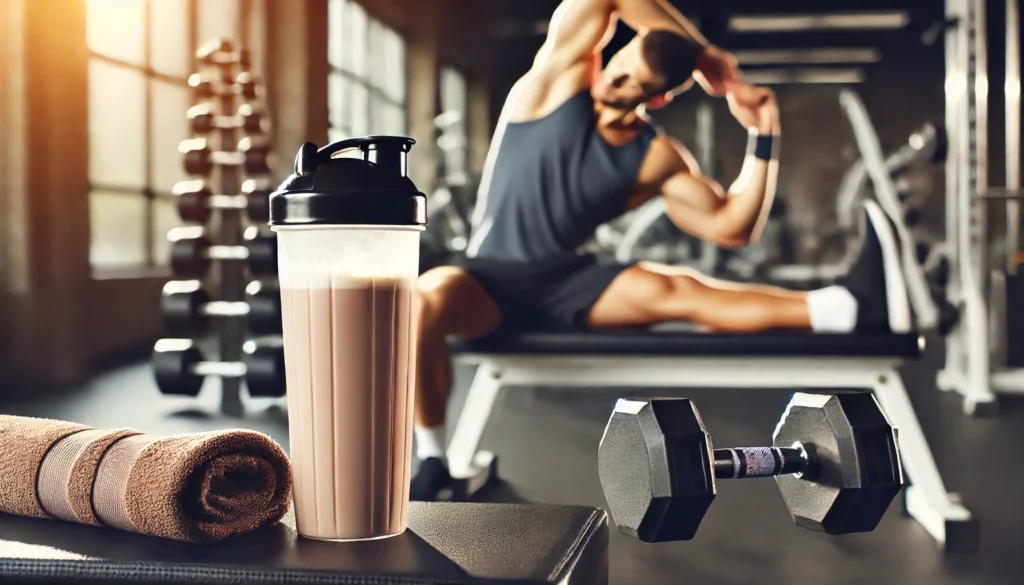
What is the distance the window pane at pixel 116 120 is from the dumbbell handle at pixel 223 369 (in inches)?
19.9

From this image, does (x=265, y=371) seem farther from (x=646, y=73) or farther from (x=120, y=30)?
(x=646, y=73)

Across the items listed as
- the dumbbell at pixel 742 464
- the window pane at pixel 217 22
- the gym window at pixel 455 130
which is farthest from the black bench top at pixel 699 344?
the dumbbell at pixel 742 464

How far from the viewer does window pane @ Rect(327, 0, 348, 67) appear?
6.77 feet

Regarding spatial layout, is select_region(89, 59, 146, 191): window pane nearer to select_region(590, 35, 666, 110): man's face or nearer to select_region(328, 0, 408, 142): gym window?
select_region(328, 0, 408, 142): gym window

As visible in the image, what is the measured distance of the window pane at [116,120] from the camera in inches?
95.5

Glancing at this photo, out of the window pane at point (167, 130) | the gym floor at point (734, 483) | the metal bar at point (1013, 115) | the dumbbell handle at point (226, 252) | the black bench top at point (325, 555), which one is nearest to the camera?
the black bench top at point (325, 555)

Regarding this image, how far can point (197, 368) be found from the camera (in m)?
2.30

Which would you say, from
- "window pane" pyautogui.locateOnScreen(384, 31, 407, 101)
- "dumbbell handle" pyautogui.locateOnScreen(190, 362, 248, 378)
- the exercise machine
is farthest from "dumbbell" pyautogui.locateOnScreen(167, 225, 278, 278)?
the exercise machine

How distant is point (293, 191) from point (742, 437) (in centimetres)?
154

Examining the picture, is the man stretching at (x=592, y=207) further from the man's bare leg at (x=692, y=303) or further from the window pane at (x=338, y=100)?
the window pane at (x=338, y=100)

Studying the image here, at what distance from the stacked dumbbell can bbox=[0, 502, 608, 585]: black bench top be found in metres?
1.48

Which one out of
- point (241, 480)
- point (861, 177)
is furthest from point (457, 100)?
point (241, 480)

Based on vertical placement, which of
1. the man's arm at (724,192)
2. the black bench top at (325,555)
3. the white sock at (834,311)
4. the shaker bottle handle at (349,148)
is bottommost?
the black bench top at (325,555)

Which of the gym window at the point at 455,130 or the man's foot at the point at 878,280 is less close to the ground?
the gym window at the point at 455,130
